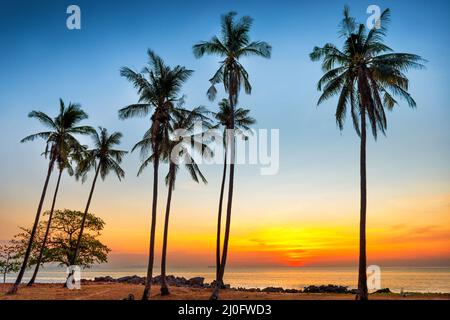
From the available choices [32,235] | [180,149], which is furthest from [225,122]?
[32,235]

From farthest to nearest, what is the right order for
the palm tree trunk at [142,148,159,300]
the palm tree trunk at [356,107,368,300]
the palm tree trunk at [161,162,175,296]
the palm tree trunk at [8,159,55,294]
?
the palm tree trunk at [8,159,55,294] → the palm tree trunk at [161,162,175,296] → the palm tree trunk at [142,148,159,300] → the palm tree trunk at [356,107,368,300]

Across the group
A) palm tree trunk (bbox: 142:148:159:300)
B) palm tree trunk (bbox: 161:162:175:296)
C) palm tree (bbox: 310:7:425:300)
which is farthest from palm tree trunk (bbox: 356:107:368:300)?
A: palm tree trunk (bbox: 161:162:175:296)

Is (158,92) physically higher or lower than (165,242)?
higher

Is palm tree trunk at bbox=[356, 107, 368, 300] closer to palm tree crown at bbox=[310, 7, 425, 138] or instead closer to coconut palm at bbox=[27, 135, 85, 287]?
palm tree crown at bbox=[310, 7, 425, 138]

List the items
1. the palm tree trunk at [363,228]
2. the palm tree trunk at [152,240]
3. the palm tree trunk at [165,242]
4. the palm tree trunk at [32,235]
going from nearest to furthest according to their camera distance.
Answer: the palm tree trunk at [363,228], the palm tree trunk at [152,240], the palm tree trunk at [165,242], the palm tree trunk at [32,235]

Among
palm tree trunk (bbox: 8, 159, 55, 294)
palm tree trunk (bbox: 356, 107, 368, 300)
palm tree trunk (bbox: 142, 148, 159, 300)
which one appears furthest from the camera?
palm tree trunk (bbox: 8, 159, 55, 294)

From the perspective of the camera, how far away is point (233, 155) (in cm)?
2267

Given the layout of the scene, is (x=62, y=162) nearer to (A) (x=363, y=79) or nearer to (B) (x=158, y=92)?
(B) (x=158, y=92)

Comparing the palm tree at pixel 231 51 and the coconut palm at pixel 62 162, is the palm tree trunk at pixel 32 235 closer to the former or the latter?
the coconut palm at pixel 62 162

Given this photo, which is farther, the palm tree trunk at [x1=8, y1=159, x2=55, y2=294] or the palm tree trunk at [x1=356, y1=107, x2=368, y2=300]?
the palm tree trunk at [x1=8, y1=159, x2=55, y2=294]

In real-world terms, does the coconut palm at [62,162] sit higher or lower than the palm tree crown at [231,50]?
→ lower

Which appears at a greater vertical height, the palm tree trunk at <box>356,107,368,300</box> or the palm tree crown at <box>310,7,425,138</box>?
the palm tree crown at <box>310,7,425,138</box>

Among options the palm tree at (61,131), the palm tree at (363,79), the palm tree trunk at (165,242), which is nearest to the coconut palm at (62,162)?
the palm tree at (61,131)
